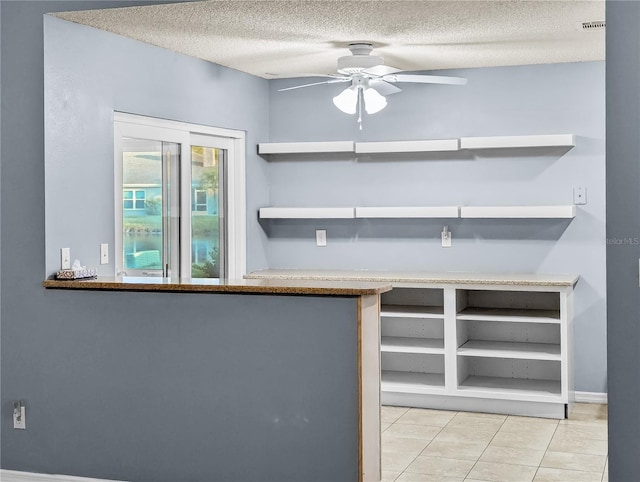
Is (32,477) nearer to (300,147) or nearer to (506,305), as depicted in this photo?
(300,147)

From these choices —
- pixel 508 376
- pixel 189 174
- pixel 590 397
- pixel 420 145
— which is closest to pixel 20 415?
pixel 189 174

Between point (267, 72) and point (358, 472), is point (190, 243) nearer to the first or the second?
point (267, 72)

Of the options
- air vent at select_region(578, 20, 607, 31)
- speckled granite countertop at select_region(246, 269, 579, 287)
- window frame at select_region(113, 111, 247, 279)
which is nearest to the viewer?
air vent at select_region(578, 20, 607, 31)

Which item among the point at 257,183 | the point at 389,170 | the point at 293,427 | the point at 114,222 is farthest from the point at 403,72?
the point at 293,427

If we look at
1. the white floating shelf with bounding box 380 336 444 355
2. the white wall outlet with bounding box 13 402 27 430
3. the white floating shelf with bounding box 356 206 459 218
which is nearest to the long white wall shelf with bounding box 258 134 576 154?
the white floating shelf with bounding box 356 206 459 218

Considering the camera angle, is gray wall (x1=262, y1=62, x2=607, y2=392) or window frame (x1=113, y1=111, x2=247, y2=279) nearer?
window frame (x1=113, y1=111, x2=247, y2=279)

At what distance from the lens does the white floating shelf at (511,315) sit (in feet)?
17.7

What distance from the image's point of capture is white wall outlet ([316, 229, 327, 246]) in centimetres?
638

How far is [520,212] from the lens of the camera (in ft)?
18.7

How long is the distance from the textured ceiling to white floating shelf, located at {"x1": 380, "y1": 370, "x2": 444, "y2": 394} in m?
2.09

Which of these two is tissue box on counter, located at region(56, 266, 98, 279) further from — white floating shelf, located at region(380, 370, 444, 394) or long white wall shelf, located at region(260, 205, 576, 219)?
white floating shelf, located at region(380, 370, 444, 394)

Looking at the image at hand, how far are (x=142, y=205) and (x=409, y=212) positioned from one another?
6.24 feet

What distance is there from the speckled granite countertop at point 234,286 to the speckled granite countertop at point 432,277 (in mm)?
1218

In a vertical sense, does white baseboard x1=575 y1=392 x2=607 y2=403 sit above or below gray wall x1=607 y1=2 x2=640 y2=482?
below
